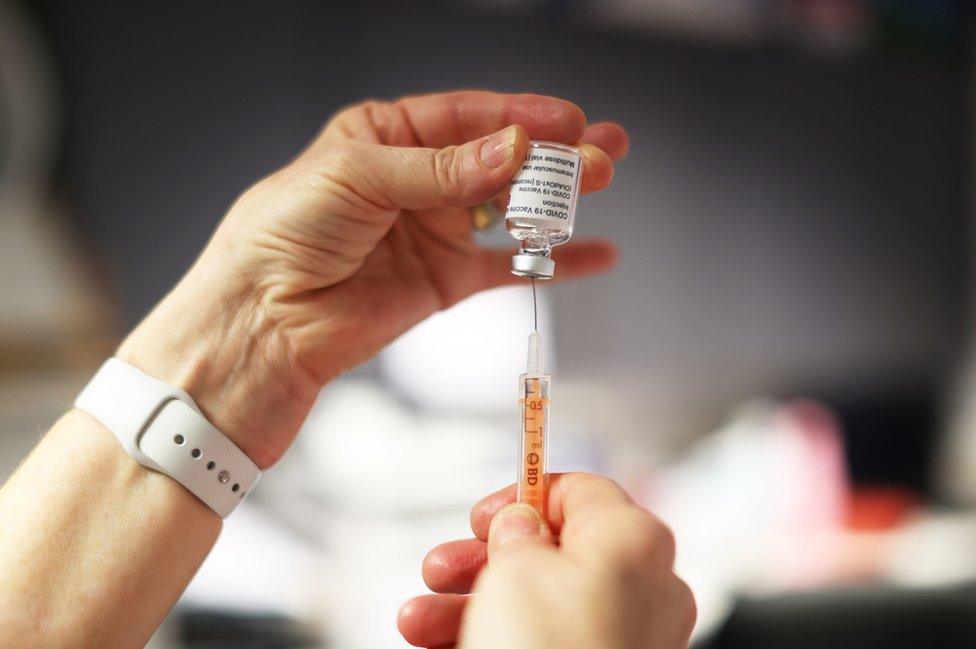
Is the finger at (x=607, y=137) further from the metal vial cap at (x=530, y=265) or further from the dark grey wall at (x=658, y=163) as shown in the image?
the dark grey wall at (x=658, y=163)

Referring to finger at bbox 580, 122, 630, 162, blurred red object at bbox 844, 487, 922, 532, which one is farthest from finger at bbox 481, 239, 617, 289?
blurred red object at bbox 844, 487, 922, 532

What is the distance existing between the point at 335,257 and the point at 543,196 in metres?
0.25

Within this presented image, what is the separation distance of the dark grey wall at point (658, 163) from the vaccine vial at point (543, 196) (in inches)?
66.6

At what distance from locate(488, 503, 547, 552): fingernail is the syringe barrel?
A: 0.18 feet

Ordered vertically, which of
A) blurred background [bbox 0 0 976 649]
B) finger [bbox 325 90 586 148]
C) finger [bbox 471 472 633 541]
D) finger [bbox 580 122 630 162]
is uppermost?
blurred background [bbox 0 0 976 649]

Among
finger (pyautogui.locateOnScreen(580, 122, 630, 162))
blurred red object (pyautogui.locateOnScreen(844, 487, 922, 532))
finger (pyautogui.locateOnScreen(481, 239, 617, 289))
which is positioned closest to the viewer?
finger (pyautogui.locateOnScreen(580, 122, 630, 162))

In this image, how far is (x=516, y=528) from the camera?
28.5 inches

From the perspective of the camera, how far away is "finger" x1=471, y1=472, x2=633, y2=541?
750mm

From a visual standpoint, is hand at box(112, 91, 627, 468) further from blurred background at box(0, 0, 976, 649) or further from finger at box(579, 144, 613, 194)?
blurred background at box(0, 0, 976, 649)

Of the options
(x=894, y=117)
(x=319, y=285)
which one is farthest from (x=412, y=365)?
(x=894, y=117)

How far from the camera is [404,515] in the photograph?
6.95 feet

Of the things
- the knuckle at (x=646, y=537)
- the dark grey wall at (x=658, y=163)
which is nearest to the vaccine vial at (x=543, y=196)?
the knuckle at (x=646, y=537)

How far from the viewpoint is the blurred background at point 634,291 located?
201 cm

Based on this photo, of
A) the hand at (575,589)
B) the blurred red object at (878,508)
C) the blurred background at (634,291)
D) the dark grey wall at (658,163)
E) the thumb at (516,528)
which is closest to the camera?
the hand at (575,589)
